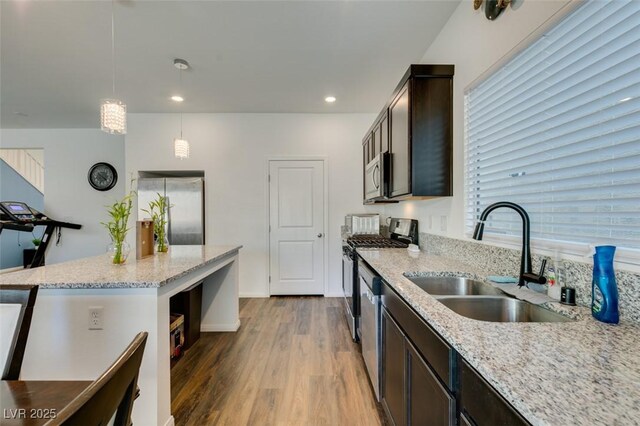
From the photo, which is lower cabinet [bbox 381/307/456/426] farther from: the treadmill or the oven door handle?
the treadmill

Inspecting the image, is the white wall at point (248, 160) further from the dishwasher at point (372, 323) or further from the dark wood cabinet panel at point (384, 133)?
the dishwasher at point (372, 323)

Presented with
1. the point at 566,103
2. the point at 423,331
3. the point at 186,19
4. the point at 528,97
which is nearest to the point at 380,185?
the point at 528,97

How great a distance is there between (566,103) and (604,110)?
0.19 meters

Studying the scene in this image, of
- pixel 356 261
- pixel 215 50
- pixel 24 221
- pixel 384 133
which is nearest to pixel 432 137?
pixel 384 133

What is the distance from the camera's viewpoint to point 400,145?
7.59ft

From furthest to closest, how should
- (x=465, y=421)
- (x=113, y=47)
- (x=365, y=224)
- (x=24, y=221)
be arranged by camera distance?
1. (x=24, y=221)
2. (x=365, y=224)
3. (x=113, y=47)
4. (x=465, y=421)

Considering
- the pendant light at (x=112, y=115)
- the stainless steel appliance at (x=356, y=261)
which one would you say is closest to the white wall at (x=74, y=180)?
the pendant light at (x=112, y=115)

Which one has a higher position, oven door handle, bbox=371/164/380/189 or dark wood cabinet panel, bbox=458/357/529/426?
oven door handle, bbox=371/164/380/189

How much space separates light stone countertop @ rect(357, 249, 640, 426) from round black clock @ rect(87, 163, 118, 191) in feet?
19.2

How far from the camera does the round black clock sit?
16.4 ft

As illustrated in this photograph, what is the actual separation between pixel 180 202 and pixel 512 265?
4064mm

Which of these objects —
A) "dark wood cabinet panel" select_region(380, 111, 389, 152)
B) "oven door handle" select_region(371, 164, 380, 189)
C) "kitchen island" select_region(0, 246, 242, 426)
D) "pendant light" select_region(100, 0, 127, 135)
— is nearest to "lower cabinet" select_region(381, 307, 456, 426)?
"kitchen island" select_region(0, 246, 242, 426)

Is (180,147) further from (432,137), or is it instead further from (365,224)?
(432,137)

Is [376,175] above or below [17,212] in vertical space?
above
